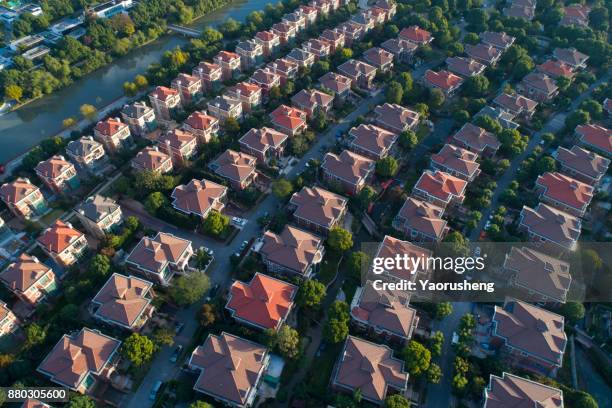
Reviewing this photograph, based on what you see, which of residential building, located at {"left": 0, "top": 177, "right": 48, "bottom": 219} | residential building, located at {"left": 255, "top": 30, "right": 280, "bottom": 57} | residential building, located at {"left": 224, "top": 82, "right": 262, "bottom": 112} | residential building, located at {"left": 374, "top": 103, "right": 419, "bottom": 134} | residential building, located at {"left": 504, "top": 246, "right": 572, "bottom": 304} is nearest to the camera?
residential building, located at {"left": 504, "top": 246, "right": 572, "bottom": 304}

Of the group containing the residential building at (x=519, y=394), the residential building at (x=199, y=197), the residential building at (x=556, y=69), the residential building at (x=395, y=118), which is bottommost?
the residential building at (x=519, y=394)

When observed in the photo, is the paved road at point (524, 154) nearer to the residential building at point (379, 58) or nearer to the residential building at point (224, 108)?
the residential building at point (379, 58)

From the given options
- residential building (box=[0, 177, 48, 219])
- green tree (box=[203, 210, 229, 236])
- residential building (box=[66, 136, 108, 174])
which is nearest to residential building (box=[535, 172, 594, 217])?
green tree (box=[203, 210, 229, 236])

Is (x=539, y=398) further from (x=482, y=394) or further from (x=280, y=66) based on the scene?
(x=280, y=66)

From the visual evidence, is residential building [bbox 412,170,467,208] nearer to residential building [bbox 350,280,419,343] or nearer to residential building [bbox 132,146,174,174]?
residential building [bbox 350,280,419,343]

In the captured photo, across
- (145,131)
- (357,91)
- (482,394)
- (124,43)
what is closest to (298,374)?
(482,394)

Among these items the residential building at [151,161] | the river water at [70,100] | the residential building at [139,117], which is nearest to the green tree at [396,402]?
the residential building at [151,161]
